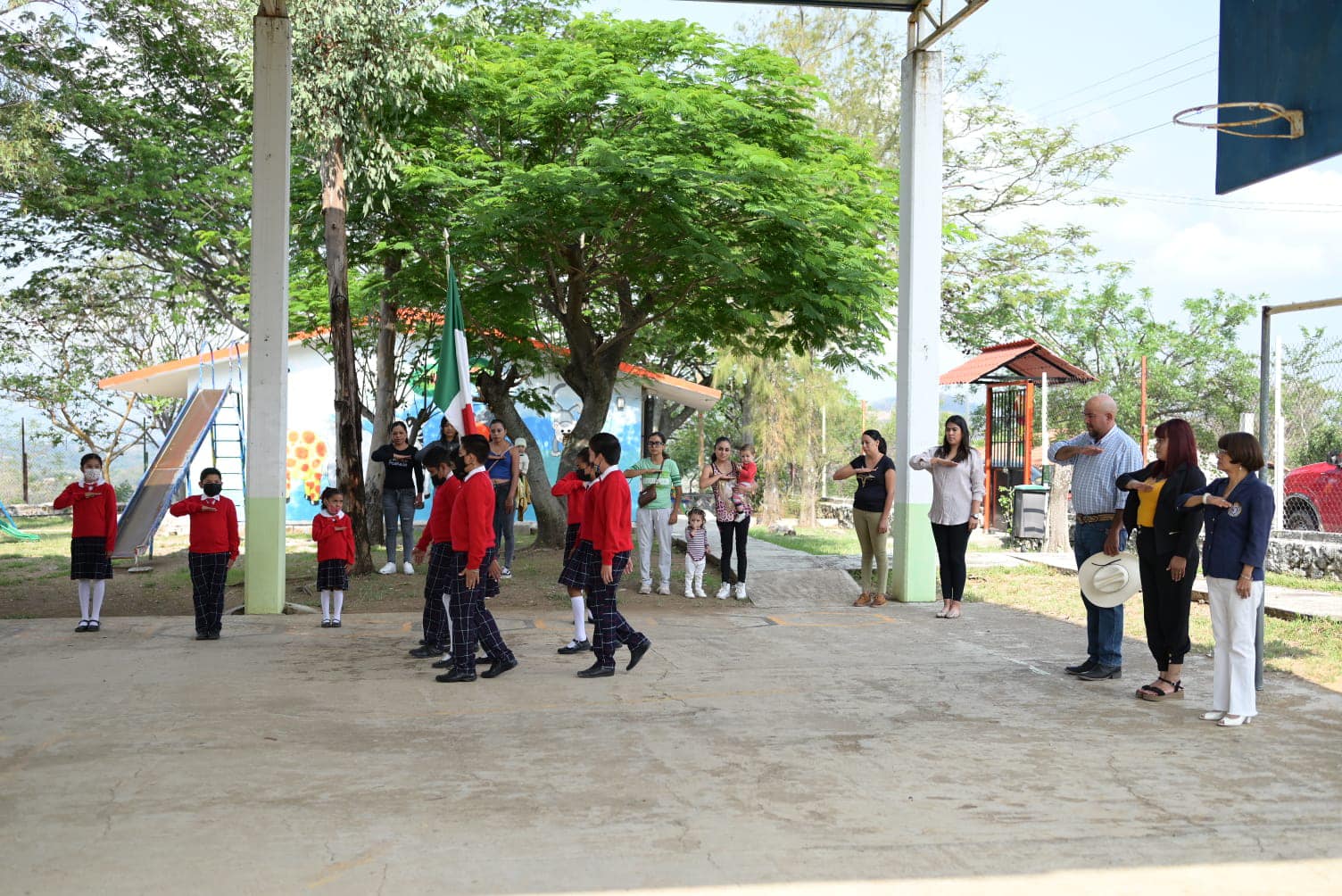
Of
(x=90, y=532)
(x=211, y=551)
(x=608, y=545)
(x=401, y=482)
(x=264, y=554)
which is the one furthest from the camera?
(x=401, y=482)

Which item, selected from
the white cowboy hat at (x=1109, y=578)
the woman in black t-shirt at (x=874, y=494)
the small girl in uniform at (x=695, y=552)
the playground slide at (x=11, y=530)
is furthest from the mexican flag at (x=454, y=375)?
the playground slide at (x=11, y=530)

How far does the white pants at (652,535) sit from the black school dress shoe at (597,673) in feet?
13.5

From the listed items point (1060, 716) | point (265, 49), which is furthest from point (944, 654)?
point (265, 49)

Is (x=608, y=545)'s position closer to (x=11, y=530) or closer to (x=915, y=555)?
(x=915, y=555)

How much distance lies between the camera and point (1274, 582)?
12719 mm

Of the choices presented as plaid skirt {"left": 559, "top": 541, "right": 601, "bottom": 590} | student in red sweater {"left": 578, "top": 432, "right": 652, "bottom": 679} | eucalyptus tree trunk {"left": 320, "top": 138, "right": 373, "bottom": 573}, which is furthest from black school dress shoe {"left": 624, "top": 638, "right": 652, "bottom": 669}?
eucalyptus tree trunk {"left": 320, "top": 138, "right": 373, "bottom": 573}

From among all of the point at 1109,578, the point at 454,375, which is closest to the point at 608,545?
the point at 1109,578

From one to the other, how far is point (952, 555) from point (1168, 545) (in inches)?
138

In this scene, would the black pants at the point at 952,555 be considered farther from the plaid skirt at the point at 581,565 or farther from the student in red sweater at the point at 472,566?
the student in red sweater at the point at 472,566

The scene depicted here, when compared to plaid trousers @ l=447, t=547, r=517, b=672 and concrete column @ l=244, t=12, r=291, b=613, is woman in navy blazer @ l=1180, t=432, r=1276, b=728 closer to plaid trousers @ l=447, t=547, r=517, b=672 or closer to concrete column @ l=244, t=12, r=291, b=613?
plaid trousers @ l=447, t=547, r=517, b=672

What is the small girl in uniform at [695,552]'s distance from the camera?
461 inches

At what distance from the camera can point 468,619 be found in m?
7.25

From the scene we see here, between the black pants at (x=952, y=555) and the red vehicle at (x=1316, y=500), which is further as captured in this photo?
the red vehicle at (x=1316, y=500)

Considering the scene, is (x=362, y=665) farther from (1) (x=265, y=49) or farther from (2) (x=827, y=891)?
(1) (x=265, y=49)
